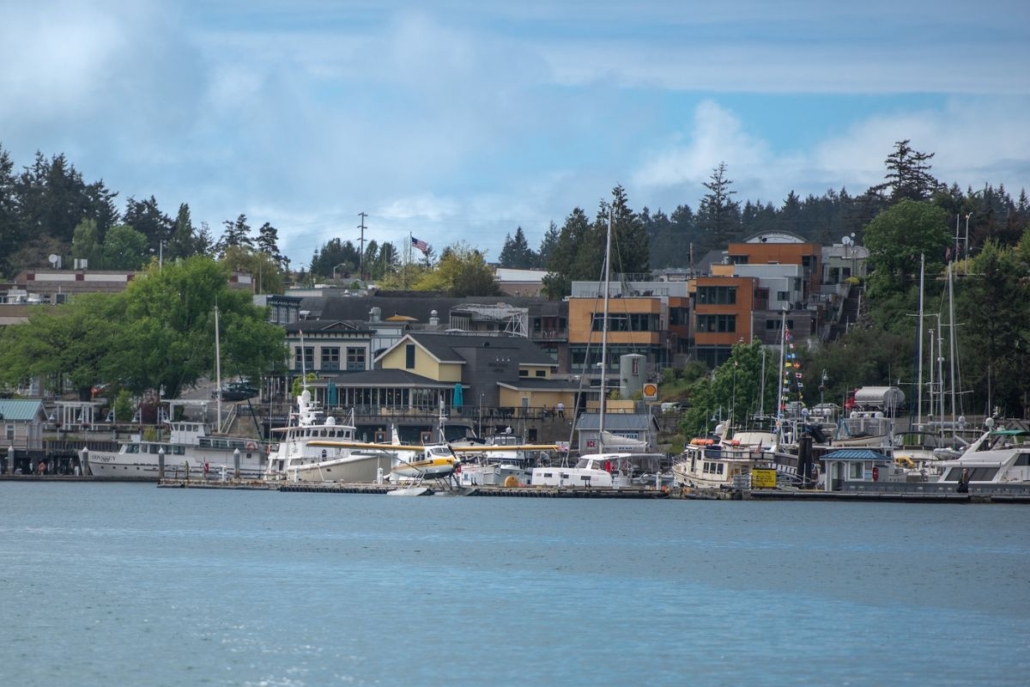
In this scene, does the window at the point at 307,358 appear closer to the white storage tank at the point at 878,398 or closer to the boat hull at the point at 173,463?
the boat hull at the point at 173,463

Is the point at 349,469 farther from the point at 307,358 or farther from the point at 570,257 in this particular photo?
the point at 570,257

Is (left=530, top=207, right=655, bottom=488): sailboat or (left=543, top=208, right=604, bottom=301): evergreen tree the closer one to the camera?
(left=530, top=207, right=655, bottom=488): sailboat

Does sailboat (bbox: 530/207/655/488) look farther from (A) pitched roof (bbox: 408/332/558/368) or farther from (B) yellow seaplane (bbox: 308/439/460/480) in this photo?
(A) pitched roof (bbox: 408/332/558/368)

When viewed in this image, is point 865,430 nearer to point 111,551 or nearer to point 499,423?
point 499,423

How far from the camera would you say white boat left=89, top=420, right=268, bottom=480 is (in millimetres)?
102250

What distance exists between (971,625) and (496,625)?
11962 mm

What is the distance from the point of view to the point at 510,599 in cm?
5031

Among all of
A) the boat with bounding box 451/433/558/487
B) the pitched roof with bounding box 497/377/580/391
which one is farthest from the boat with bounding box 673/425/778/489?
the pitched roof with bounding box 497/377/580/391

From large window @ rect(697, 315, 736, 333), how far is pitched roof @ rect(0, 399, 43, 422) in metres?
46.6

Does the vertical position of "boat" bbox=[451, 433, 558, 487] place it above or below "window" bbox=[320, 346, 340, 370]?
below

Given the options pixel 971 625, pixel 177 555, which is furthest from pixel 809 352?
pixel 971 625

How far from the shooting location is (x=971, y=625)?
45906mm

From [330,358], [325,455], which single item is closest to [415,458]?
[325,455]

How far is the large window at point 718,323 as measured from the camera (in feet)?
417
